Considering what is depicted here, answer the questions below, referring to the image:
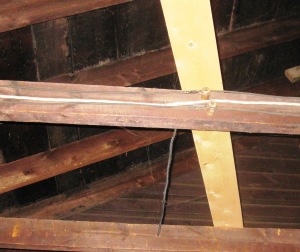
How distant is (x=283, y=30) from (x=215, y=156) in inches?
83.8

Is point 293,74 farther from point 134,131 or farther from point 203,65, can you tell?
point 203,65

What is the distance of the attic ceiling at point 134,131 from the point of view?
8.89 feet

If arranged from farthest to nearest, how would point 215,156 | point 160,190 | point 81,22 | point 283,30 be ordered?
point 160,190 → point 283,30 → point 81,22 → point 215,156

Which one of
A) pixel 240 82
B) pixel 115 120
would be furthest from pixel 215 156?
pixel 240 82

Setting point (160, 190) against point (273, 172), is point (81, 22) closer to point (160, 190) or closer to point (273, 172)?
point (160, 190)

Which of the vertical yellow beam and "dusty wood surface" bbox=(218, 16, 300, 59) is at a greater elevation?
"dusty wood surface" bbox=(218, 16, 300, 59)

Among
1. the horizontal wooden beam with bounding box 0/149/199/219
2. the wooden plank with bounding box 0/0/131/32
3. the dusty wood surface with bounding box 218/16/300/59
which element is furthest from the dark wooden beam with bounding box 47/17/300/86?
the horizontal wooden beam with bounding box 0/149/199/219

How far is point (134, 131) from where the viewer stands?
11.5ft

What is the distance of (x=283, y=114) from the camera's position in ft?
5.55

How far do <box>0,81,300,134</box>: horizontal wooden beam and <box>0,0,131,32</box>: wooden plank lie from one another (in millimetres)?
784

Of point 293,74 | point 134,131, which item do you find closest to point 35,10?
point 134,131

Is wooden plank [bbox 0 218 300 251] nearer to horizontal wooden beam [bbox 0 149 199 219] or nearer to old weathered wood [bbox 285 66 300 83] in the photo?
horizontal wooden beam [bbox 0 149 199 219]

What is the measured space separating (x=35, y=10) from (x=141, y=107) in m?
1.06

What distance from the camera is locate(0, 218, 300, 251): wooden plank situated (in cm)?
218
